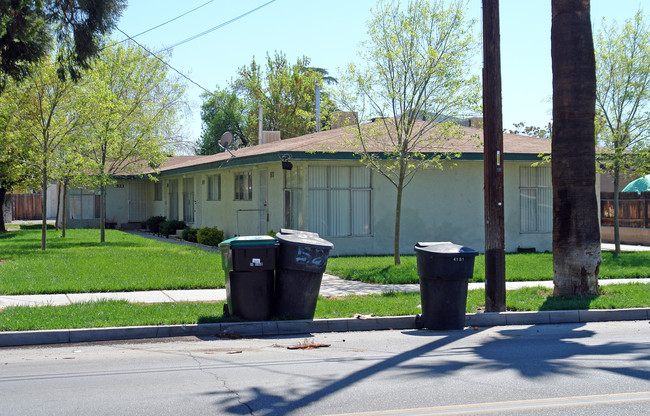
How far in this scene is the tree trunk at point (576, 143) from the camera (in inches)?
456

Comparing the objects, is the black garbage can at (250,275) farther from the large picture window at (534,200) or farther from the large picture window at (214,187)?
the large picture window at (214,187)

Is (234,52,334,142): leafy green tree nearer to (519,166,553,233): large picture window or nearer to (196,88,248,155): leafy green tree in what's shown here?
(196,88,248,155): leafy green tree

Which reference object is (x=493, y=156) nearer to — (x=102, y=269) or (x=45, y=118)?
(x=102, y=269)

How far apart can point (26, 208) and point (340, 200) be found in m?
35.6

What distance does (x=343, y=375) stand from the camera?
6832 millimetres

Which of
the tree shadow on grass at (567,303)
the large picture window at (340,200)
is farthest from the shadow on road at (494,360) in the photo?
the large picture window at (340,200)

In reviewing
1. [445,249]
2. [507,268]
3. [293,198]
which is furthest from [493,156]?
[293,198]

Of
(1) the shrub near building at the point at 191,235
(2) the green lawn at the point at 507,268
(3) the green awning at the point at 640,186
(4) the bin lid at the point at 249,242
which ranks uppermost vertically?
(3) the green awning at the point at 640,186

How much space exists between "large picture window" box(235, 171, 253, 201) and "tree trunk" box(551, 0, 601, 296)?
13089mm

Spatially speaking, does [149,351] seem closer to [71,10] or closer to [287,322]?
[287,322]

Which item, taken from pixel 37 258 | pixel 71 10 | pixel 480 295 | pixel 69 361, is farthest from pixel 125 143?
pixel 69 361

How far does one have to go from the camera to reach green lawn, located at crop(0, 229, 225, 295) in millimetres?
12906

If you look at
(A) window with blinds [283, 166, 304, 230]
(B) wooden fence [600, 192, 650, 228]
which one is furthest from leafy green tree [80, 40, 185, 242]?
(B) wooden fence [600, 192, 650, 228]

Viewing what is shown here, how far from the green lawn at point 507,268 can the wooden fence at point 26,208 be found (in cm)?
3587
